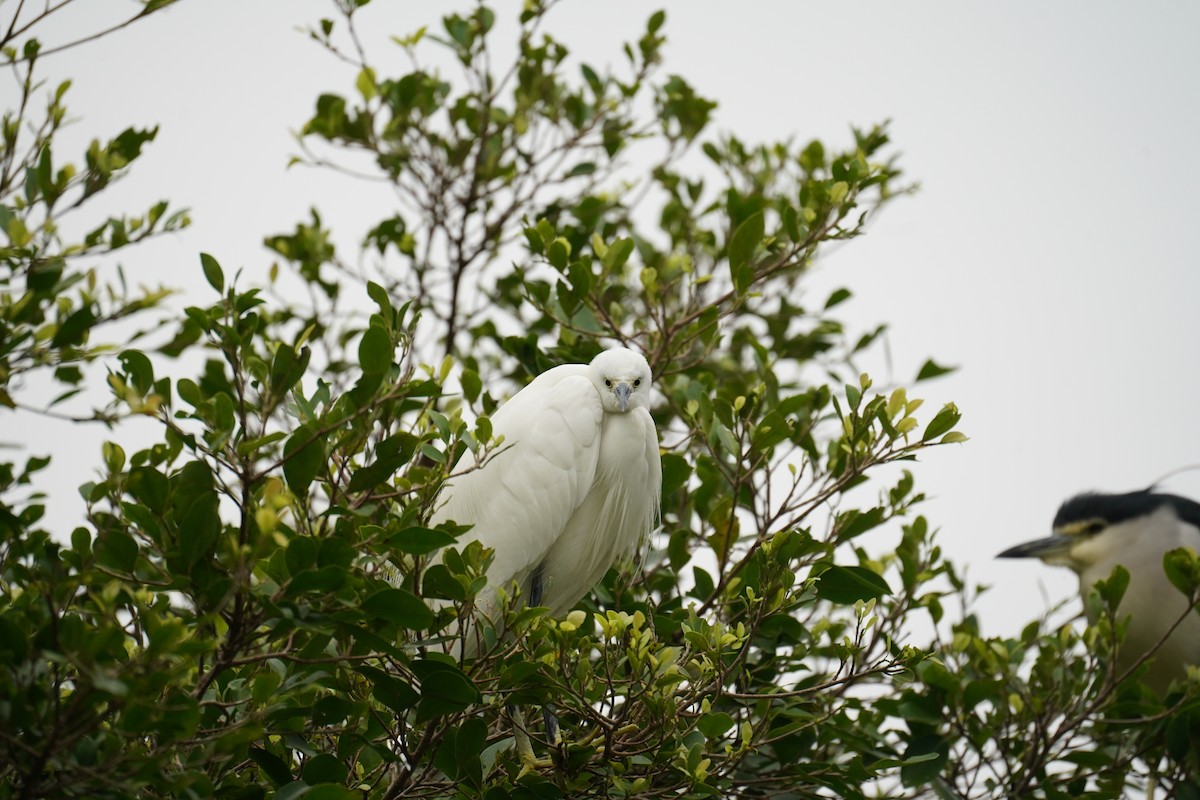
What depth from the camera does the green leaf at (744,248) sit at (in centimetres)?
286

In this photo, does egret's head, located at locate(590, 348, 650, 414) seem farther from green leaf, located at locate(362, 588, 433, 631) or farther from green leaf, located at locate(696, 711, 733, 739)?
green leaf, located at locate(362, 588, 433, 631)

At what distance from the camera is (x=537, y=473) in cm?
294

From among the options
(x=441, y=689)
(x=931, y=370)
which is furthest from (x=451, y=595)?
(x=931, y=370)

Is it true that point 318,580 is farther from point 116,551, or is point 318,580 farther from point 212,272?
point 212,272

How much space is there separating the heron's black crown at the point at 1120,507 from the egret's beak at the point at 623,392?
229cm

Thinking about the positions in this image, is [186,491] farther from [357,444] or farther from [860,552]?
[860,552]

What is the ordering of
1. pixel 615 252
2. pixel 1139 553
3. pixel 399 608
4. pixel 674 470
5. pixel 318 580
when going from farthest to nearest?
pixel 1139 553
pixel 674 470
pixel 615 252
pixel 399 608
pixel 318 580

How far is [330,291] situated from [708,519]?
74.0 inches

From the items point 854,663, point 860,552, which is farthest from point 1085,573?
point 854,663

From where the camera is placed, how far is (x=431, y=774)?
7.86ft

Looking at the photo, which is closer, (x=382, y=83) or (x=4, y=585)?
(x=4, y=585)

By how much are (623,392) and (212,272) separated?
3.66 ft

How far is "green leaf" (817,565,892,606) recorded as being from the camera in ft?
8.49

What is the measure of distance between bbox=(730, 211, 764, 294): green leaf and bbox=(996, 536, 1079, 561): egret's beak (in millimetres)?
1963
